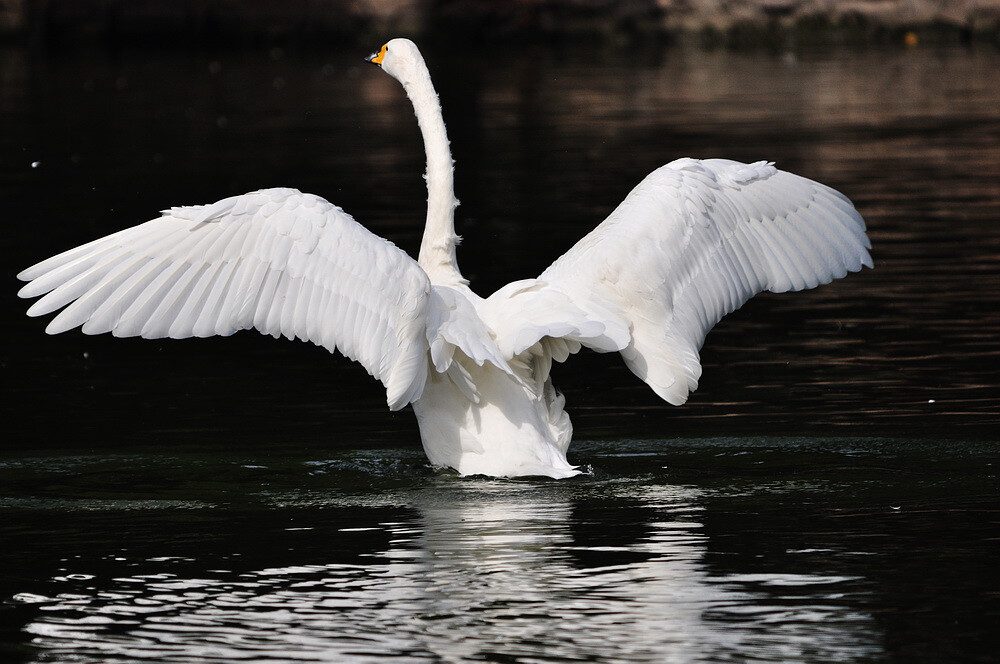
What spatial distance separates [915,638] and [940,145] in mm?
18823

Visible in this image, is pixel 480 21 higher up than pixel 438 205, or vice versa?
pixel 480 21

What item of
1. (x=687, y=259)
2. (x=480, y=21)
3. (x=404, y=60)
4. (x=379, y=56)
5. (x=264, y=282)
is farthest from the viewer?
(x=480, y=21)

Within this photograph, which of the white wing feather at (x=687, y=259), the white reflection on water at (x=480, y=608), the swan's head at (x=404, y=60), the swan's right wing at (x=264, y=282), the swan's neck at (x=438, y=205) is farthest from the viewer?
the swan's head at (x=404, y=60)

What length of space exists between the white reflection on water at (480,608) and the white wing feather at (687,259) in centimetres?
140

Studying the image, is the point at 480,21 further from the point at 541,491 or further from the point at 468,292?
the point at 541,491

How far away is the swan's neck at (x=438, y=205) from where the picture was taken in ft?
32.7

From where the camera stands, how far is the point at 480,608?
6789 mm

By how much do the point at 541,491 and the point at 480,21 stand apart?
4605 cm

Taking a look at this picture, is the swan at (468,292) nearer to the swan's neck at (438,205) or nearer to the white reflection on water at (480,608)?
the swan's neck at (438,205)

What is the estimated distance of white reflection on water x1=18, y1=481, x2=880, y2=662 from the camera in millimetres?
6309

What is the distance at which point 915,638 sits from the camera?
6.34 meters

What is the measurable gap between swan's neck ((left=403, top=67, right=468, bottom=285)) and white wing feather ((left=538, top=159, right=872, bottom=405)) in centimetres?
74

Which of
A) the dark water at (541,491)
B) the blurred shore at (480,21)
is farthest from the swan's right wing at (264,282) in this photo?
the blurred shore at (480,21)

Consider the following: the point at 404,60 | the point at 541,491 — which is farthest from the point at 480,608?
the point at 404,60
